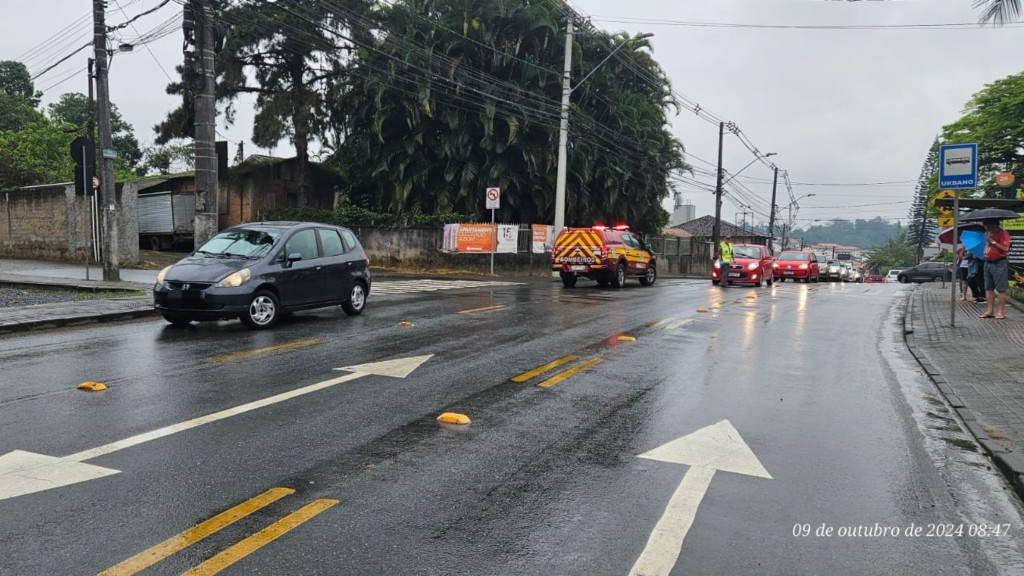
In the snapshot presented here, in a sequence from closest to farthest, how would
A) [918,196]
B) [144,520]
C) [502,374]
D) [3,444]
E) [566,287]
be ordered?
[144,520] → [3,444] → [502,374] → [566,287] → [918,196]

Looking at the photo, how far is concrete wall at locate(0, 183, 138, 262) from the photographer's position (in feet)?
80.3

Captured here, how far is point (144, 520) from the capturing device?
349 centimetres

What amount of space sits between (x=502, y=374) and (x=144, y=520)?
421 cm

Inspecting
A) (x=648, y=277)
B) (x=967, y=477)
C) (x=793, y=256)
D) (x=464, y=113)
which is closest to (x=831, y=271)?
(x=793, y=256)

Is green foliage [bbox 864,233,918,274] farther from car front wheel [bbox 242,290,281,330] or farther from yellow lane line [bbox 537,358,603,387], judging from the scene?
car front wheel [bbox 242,290,281,330]

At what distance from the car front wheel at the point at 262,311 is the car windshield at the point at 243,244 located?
67 centimetres

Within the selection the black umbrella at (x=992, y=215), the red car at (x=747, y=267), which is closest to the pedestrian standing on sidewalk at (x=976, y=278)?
the black umbrella at (x=992, y=215)

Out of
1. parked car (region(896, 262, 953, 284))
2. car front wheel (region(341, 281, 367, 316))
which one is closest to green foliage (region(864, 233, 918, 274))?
parked car (region(896, 262, 953, 284))

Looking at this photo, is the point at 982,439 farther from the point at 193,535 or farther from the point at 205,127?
the point at 205,127

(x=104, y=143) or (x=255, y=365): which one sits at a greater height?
(x=104, y=143)

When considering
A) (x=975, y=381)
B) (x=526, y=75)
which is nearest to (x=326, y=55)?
(x=526, y=75)

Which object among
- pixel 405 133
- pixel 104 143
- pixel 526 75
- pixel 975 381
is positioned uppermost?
pixel 526 75

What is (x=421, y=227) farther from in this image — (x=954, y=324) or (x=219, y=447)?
(x=219, y=447)

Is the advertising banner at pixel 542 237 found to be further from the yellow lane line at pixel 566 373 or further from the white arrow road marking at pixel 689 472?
the white arrow road marking at pixel 689 472
